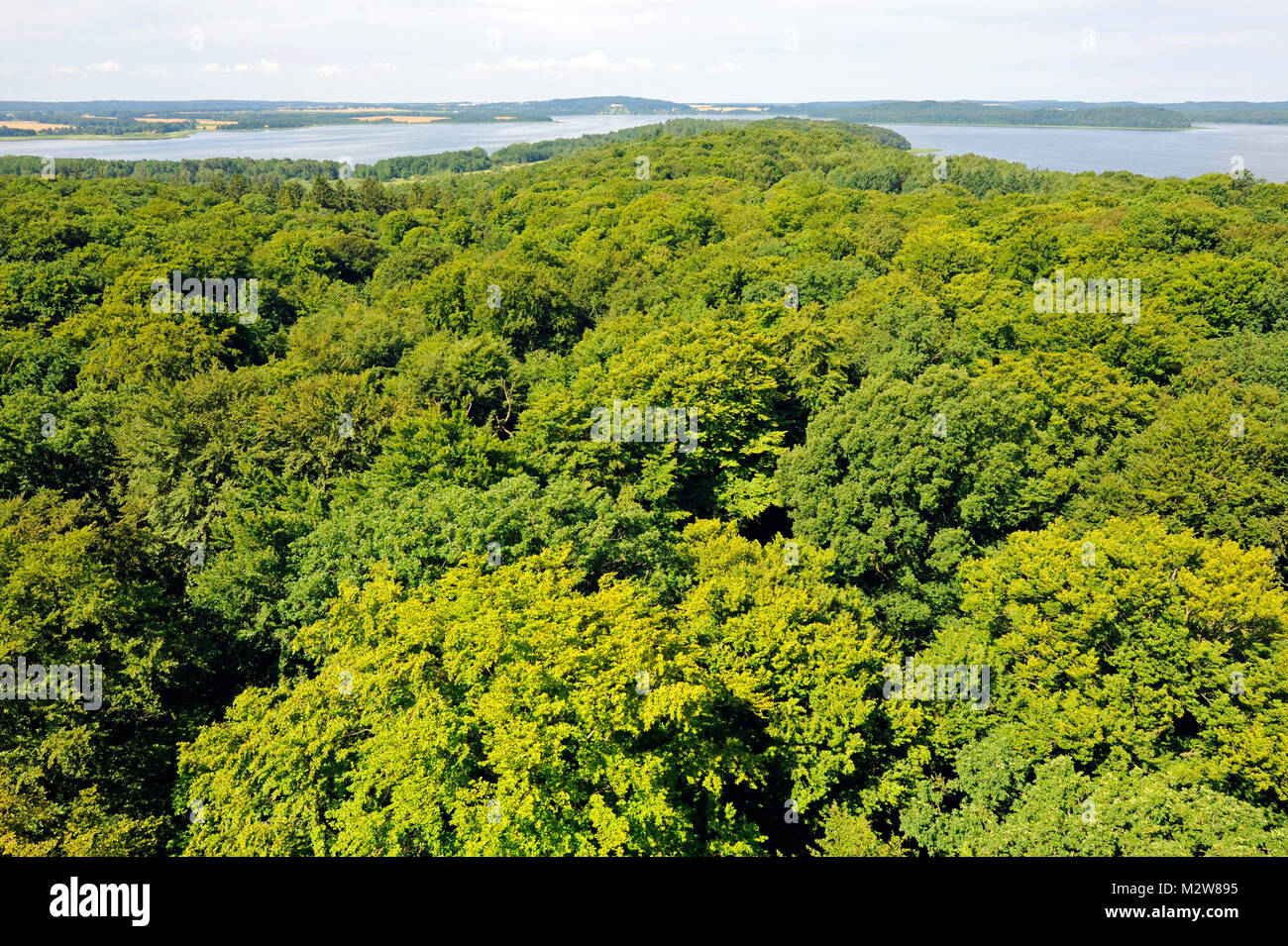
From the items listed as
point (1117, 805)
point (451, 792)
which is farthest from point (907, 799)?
point (451, 792)

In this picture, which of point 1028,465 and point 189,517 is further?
point 1028,465

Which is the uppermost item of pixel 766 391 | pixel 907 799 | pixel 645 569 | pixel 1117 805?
pixel 766 391

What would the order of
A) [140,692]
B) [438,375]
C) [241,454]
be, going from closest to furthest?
[140,692] < [241,454] < [438,375]

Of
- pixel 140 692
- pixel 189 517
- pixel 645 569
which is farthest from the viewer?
pixel 189 517

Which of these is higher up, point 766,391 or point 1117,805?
point 766,391

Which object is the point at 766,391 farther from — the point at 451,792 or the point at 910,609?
the point at 451,792
